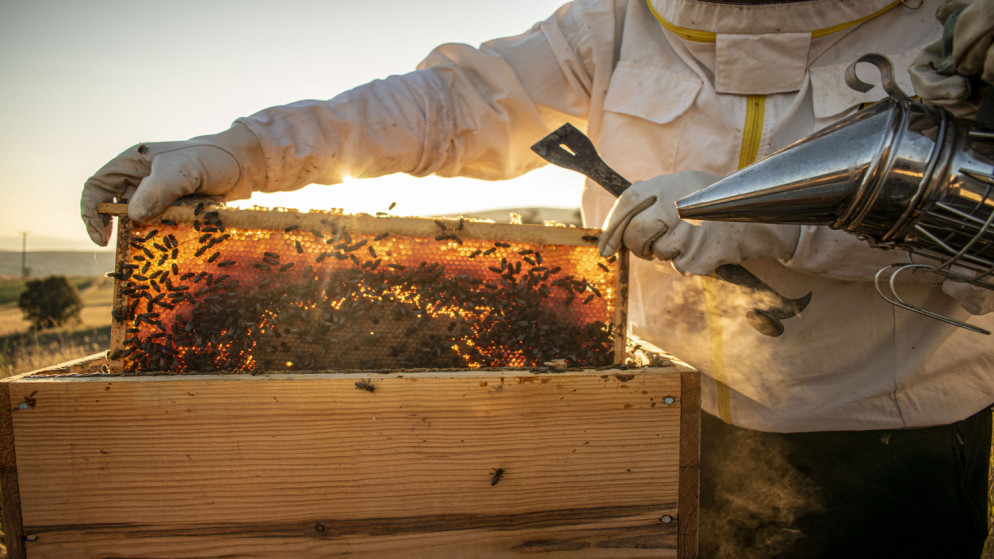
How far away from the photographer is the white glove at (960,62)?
4.09 ft

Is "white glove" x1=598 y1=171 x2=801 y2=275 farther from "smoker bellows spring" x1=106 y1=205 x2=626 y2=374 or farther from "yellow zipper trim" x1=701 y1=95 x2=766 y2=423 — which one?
"yellow zipper trim" x1=701 y1=95 x2=766 y2=423

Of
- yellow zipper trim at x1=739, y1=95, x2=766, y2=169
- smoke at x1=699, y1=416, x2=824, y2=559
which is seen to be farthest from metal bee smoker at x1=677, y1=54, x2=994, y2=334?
smoke at x1=699, y1=416, x2=824, y2=559

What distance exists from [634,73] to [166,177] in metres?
2.34

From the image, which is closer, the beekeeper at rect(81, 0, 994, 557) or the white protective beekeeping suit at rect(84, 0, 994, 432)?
the beekeeper at rect(81, 0, 994, 557)

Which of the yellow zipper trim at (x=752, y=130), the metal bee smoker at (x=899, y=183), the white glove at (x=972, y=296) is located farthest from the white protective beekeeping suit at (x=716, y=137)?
the metal bee smoker at (x=899, y=183)

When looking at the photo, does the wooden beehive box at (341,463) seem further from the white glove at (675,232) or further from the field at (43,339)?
the field at (43,339)

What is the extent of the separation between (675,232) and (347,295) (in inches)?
54.3

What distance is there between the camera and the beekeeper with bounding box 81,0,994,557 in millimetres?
2328

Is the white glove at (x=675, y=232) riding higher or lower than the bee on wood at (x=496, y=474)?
higher

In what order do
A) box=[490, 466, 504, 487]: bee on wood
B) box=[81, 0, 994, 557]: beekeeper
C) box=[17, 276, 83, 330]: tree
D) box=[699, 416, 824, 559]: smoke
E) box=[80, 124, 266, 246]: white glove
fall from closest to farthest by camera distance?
box=[490, 466, 504, 487]: bee on wood → box=[80, 124, 266, 246]: white glove → box=[81, 0, 994, 557]: beekeeper → box=[699, 416, 824, 559]: smoke → box=[17, 276, 83, 330]: tree

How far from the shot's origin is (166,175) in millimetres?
2088

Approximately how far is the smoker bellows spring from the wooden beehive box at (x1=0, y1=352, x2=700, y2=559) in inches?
15.7

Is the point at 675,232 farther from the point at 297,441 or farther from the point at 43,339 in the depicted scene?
the point at 43,339

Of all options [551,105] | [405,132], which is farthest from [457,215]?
[551,105]
